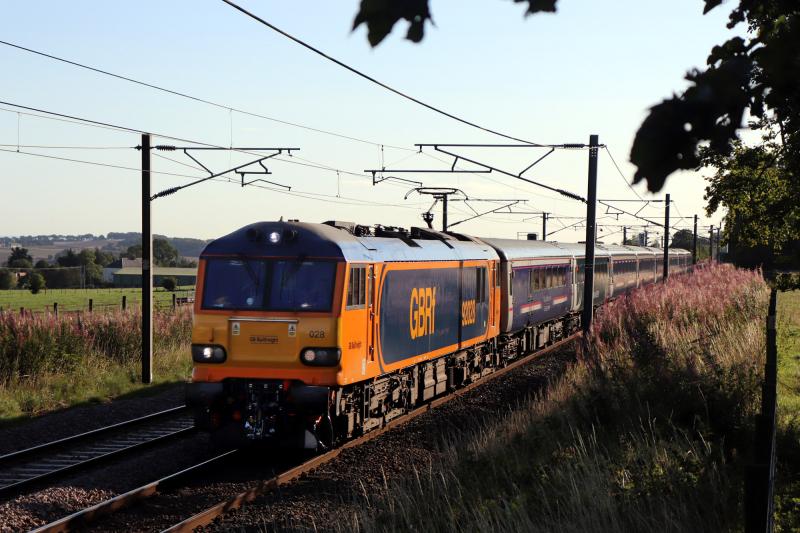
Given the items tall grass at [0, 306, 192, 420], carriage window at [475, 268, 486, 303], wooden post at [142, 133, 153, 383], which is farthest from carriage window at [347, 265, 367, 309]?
wooden post at [142, 133, 153, 383]

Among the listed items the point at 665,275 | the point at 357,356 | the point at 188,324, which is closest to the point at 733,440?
the point at 357,356

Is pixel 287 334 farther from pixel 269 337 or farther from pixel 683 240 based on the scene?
pixel 683 240

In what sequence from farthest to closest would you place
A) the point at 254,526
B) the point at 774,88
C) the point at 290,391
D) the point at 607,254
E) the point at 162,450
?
the point at 607,254 → the point at 162,450 → the point at 290,391 → the point at 254,526 → the point at 774,88

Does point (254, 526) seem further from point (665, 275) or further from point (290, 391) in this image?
point (665, 275)

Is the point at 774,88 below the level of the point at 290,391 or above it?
above

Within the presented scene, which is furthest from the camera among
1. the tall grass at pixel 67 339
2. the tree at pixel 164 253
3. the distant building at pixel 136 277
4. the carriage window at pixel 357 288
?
the tree at pixel 164 253

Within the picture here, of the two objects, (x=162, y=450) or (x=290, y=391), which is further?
(x=162, y=450)

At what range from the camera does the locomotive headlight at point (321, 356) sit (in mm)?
11961

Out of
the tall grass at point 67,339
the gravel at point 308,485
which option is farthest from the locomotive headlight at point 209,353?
the tall grass at point 67,339

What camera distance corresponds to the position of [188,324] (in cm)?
2378

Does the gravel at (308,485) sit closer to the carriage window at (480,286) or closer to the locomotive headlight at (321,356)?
the locomotive headlight at (321,356)

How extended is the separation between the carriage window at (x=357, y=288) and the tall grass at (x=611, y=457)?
2169 mm

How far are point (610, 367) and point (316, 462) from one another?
501cm

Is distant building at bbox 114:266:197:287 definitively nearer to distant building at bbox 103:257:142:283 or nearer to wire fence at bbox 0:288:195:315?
distant building at bbox 103:257:142:283
